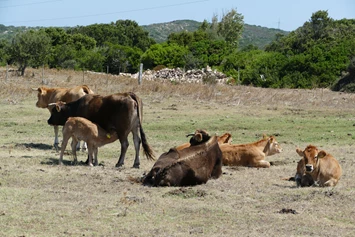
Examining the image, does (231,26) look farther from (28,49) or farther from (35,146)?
(35,146)

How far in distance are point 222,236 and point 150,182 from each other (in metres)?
3.89

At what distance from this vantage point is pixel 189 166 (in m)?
12.8

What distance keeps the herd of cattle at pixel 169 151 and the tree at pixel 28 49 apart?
81.3 feet

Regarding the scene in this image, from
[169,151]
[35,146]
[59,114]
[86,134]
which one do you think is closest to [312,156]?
[169,151]

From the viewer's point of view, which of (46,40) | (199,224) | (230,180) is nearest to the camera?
(199,224)

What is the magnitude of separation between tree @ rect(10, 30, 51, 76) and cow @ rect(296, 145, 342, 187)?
106 ft

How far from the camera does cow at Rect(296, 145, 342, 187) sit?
12.8m

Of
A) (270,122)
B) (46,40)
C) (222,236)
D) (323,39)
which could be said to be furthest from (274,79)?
(222,236)

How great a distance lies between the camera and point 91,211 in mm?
10195

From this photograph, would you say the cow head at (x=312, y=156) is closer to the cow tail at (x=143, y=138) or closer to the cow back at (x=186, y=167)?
the cow back at (x=186, y=167)

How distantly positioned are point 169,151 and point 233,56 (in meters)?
45.3

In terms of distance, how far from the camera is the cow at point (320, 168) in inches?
503

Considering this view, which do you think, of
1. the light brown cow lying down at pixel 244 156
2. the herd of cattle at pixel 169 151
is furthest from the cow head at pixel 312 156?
the light brown cow lying down at pixel 244 156

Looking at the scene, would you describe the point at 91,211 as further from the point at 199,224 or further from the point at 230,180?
the point at 230,180
